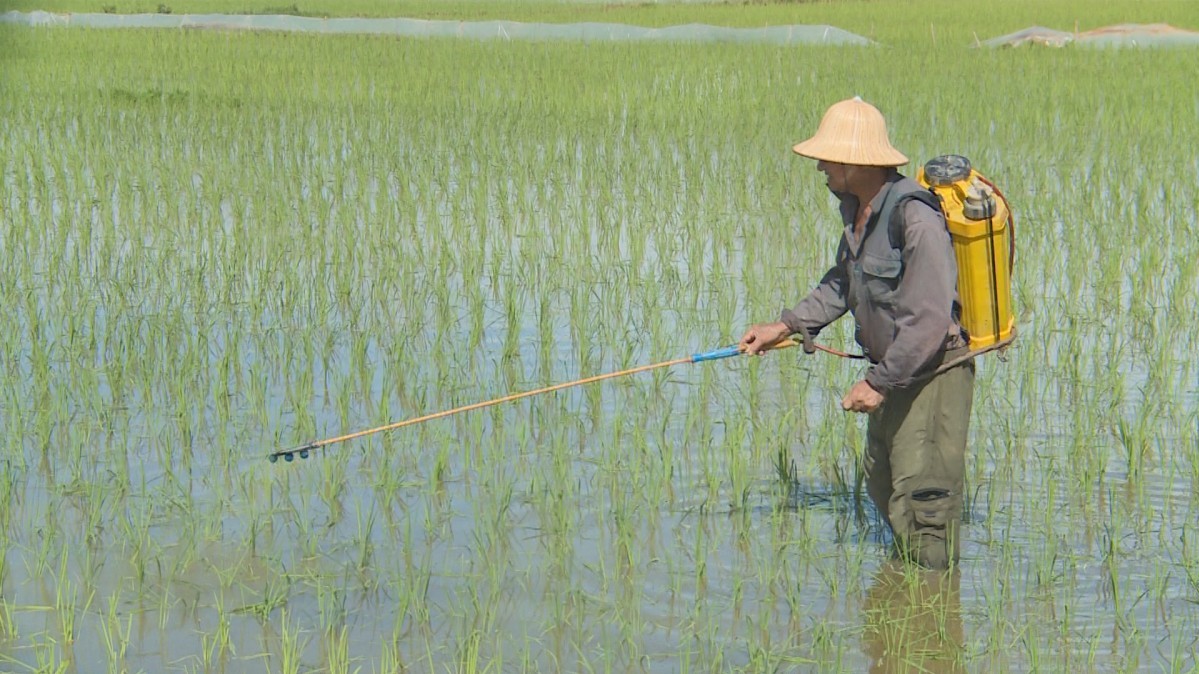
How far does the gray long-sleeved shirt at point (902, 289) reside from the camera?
3.08 metres

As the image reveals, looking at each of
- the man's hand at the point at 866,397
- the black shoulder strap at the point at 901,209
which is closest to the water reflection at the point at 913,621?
the man's hand at the point at 866,397

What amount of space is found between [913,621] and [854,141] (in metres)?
0.95

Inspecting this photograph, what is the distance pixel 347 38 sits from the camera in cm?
1684

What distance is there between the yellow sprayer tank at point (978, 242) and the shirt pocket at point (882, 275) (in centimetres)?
12

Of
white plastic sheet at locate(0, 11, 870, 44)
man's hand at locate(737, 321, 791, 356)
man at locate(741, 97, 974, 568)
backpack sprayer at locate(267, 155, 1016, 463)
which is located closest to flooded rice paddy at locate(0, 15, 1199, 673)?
man at locate(741, 97, 974, 568)

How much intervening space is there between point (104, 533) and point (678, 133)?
613cm

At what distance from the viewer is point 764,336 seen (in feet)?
11.4

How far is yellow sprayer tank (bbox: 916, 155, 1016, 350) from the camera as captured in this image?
307cm

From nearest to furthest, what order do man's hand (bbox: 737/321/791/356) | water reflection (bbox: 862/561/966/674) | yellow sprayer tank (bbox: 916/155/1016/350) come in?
water reflection (bbox: 862/561/966/674), yellow sprayer tank (bbox: 916/155/1016/350), man's hand (bbox: 737/321/791/356)

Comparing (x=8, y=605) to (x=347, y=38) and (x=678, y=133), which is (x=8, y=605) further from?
(x=347, y=38)

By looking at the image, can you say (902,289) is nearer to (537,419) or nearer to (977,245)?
(977,245)

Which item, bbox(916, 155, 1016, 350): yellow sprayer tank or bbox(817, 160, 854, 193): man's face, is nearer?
bbox(916, 155, 1016, 350): yellow sprayer tank

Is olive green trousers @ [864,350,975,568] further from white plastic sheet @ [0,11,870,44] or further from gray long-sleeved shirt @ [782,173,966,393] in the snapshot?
white plastic sheet @ [0,11,870,44]

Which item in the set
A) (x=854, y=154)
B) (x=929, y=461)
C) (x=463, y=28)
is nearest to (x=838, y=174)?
(x=854, y=154)
